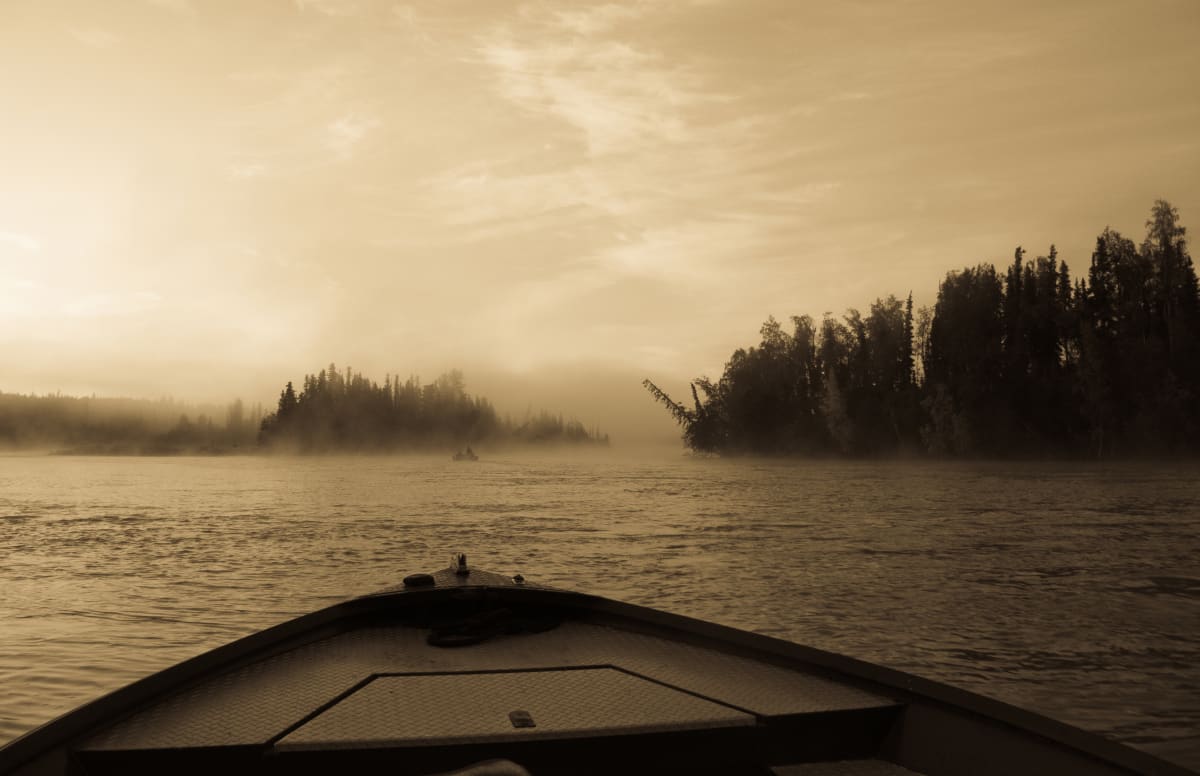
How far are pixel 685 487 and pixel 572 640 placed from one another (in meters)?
51.6

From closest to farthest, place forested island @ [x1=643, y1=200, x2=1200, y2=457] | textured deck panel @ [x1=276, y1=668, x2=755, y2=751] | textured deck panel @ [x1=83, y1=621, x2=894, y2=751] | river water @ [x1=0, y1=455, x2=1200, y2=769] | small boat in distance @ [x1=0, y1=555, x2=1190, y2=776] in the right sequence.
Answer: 1. small boat in distance @ [x1=0, y1=555, x2=1190, y2=776]
2. textured deck panel @ [x1=276, y1=668, x2=755, y2=751]
3. textured deck panel @ [x1=83, y1=621, x2=894, y2=751]
4. river water @ [x1=0, y1=455, x2=1200, y2=769]
5. forested island @ [x1=643, y1=200, x2=1200, y2=457]

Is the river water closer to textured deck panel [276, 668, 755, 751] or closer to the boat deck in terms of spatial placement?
the boat deck

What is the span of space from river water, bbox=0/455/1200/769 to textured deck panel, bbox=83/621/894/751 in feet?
15.0

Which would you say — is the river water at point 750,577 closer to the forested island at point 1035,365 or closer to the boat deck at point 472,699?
the boat deck at point 472,699

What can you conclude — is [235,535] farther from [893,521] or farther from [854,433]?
[854,433]

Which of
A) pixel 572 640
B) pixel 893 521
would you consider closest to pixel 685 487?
pixel 893 521

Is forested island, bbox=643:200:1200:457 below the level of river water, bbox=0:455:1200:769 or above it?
above

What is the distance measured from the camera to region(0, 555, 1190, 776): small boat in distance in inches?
151

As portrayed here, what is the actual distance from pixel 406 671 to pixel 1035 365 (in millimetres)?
95671

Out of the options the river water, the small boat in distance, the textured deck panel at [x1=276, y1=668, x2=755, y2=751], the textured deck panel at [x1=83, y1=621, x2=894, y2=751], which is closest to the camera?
the small boat in distance

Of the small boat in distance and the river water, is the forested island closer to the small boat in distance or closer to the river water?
the river water

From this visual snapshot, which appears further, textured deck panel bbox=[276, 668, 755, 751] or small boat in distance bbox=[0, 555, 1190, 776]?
textured deck panel bbox=[276, 668, 755, 751]

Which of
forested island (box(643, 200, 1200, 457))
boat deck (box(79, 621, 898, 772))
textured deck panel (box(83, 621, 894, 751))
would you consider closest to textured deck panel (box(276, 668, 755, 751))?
boat deck (box(79, 621, 898, 772))

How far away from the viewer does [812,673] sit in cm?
505
